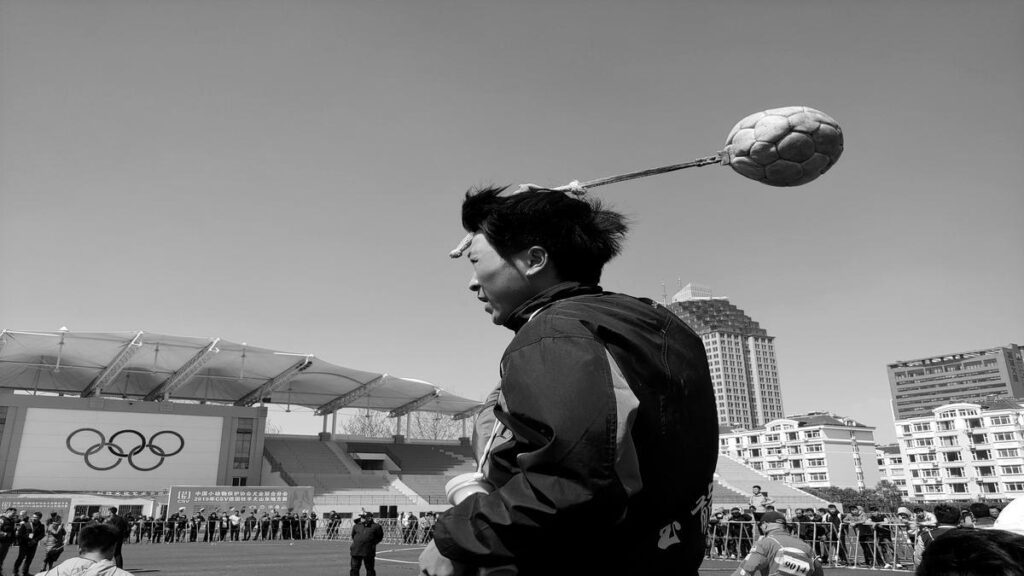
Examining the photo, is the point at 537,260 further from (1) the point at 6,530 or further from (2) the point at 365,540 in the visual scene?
(1) the point at 6,530

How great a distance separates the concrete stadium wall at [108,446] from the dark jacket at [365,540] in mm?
29438

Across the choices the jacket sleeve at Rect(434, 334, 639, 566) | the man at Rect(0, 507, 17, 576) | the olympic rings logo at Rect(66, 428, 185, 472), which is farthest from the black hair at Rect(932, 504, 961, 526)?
the olympic rings logo at Rect(66, 428, 185, 472)

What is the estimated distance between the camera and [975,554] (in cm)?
140

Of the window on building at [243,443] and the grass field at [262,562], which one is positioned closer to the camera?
the grass field at [262,562]

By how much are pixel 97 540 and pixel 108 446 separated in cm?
3802

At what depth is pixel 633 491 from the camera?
119 cm

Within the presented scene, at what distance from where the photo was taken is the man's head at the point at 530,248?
1683 millimetres

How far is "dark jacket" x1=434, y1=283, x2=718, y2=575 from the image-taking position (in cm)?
113

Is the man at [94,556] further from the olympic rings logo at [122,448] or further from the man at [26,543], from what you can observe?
the olympic rings logo at [122,448]

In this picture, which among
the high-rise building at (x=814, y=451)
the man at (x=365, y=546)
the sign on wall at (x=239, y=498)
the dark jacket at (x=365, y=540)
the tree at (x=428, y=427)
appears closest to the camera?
the man at (x=365, y=546)

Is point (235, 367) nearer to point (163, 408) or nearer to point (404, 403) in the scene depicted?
point (163, 408)

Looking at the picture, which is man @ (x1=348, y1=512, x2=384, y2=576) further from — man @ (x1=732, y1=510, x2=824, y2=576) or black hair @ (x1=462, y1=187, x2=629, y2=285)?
black hair @ (x1=462, y1=187, x2=629, y2=285)

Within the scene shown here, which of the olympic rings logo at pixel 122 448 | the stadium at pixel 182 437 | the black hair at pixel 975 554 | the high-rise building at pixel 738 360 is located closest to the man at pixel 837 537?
the stadium at pixel 182 437

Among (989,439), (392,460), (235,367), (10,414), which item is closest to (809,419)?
(989,439)
